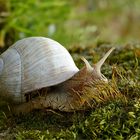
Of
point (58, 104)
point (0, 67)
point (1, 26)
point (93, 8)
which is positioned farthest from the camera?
point (93, 8)

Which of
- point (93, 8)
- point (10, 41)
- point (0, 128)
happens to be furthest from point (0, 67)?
point (93, 8)

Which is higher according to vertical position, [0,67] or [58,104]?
[0,67]

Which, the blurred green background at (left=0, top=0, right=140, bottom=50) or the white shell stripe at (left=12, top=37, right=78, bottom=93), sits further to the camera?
the blurred green background at (left=0, top=0, right=140, bottom=50)

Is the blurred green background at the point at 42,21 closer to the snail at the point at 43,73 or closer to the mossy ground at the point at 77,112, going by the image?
the mossy ground at the point at 77,112

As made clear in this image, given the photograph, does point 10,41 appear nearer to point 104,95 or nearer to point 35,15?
point 35,15

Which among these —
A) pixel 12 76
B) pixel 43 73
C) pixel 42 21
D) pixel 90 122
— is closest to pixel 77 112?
pixel 90 122

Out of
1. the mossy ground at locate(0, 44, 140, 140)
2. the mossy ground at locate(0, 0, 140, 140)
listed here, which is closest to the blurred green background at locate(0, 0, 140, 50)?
the mossy ground at locate(0, 0, 140, 140)

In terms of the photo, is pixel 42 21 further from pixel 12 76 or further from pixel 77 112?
pixel 77 112

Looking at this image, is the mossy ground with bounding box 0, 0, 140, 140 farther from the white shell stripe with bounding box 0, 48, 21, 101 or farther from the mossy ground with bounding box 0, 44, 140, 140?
the white shell stripe with bounding box 0, 48, 21, 101
